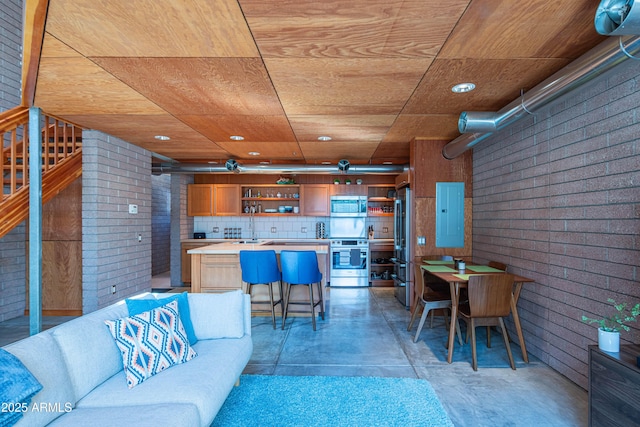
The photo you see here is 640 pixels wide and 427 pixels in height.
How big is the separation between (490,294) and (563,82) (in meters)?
1.76

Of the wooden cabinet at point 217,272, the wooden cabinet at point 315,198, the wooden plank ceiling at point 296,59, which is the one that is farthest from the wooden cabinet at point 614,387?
the wooden cabinet at point 315,198

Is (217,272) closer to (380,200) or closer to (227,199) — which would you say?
(227,199)

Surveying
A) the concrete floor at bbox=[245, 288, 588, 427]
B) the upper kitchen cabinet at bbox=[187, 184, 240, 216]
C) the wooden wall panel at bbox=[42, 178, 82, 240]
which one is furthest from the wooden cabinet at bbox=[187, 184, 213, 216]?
the concrete floor at bbox=[245, 288, 588, 427]

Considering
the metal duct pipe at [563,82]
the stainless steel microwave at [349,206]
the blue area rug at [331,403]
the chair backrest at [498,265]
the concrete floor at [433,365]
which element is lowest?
the concrete floor at [433,365]

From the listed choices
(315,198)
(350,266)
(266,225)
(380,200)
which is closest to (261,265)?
(350,266)

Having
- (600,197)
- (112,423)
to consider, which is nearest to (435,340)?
(600,197)

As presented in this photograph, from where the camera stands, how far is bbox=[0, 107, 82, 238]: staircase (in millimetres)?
2924

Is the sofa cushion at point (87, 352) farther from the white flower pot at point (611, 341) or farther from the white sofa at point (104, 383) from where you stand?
the white flower pot at point (611, 341)

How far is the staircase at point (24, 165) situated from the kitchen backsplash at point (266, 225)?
321cm

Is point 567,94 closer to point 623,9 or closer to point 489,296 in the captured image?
point 623,9

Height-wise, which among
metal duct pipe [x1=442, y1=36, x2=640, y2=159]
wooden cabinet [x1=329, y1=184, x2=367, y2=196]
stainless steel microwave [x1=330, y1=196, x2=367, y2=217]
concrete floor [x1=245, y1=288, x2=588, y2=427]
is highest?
metal duct pipe [x1=442, y1=36, x2=640, y2=159]

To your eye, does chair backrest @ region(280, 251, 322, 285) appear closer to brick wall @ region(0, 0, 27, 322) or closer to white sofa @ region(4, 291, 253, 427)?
white sofa @ region(4, 291, 253, 427)

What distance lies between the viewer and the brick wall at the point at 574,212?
7.14 ft

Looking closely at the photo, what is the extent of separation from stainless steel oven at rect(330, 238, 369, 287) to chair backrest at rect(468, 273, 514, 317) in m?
3.68
